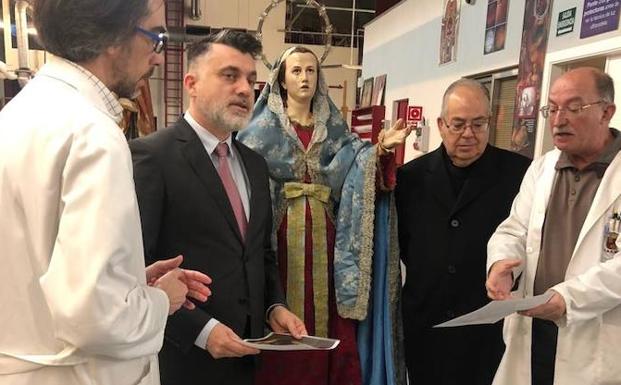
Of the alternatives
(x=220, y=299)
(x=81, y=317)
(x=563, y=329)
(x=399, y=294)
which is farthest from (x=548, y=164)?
(x=81, y=317)

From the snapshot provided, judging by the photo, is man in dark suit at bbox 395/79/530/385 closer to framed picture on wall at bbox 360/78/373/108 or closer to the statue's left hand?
the statue's left hand

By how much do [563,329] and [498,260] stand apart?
28 cm

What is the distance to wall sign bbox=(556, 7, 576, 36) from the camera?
3.02m

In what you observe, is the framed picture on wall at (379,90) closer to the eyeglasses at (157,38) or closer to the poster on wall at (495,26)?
the poster on wall at (495,26)

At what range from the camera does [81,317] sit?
82 centimetres

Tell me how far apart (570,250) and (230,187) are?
1.09m

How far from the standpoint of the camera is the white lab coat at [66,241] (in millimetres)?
821

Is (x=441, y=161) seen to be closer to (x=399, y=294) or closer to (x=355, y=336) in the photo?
(x=399, y=294)

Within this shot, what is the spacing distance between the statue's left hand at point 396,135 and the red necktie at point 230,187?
0.61m

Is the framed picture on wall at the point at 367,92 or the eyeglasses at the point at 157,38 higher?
the framed picture on wall at the point at 367,92

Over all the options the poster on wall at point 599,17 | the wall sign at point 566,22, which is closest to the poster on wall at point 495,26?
the wall sign at point 566,22

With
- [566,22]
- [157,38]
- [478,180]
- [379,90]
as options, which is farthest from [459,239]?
[379,90]

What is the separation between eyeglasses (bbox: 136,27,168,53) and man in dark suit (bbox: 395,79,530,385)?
4.06ft

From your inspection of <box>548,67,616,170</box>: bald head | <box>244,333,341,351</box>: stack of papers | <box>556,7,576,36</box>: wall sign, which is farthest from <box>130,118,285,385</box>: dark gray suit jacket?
<box>556,7,576,36</box>: wall sign
